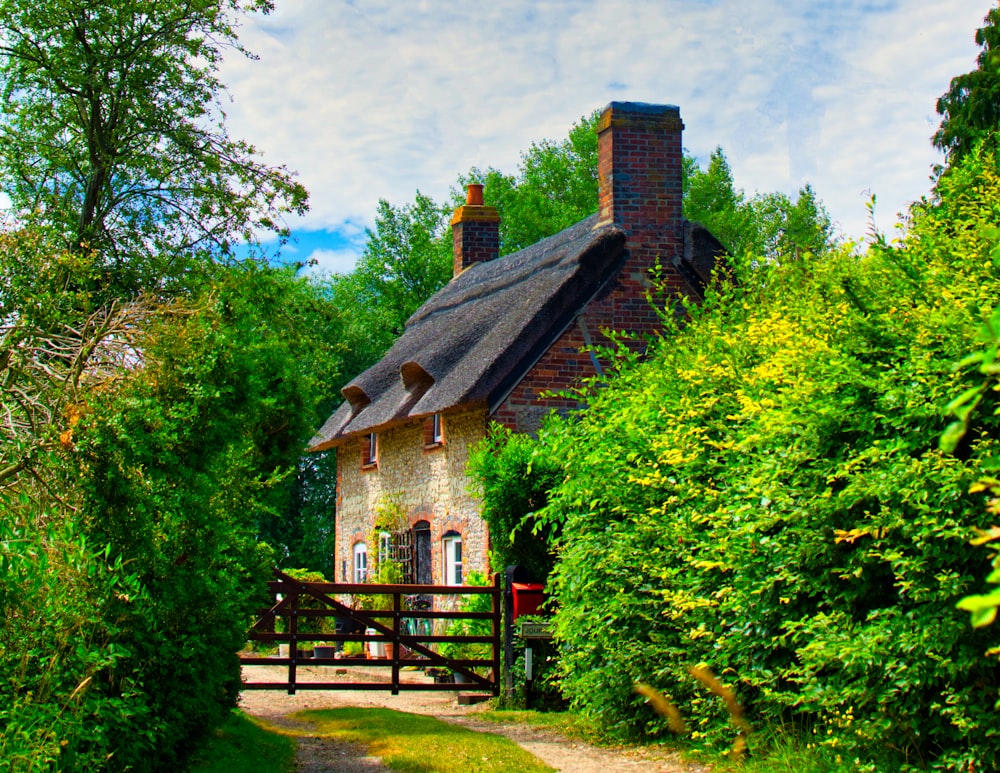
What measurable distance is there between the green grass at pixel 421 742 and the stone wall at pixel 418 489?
3506 mm

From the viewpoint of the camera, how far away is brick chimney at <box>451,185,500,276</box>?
24797 mm

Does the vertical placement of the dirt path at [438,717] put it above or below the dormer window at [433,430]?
below

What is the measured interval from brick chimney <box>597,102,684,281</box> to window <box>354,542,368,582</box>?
28.8 feet

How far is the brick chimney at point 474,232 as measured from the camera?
81.4 feet

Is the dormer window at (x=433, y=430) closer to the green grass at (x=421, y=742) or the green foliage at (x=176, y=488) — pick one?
the green grass at (x=421, y=742)

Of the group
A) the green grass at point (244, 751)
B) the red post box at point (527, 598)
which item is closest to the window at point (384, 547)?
the red post box at point (527, 598)

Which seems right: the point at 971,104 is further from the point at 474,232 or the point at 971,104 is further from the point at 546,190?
the point at 546,190

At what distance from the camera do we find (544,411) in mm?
16328

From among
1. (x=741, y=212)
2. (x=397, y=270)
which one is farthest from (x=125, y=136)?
(x=741, y=212)

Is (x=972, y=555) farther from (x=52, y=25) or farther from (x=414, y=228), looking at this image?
(x=414, y=228)

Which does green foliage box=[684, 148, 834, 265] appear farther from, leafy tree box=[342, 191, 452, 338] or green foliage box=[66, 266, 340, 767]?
green foliage box=[66, 266, 340, 767]

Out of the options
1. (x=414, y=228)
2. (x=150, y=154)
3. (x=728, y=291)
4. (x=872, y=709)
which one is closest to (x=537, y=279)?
(x=150, y=154)

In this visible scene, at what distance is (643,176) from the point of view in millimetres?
17156

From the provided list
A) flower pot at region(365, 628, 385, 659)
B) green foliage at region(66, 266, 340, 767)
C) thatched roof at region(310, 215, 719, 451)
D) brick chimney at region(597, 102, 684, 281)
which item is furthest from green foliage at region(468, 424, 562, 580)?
flower pot at region(365, 628, 385, 659)
